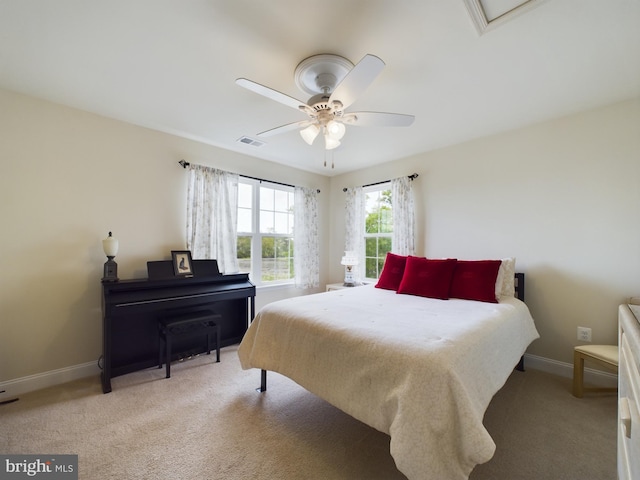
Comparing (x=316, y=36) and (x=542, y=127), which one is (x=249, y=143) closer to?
(x=316, y=36)

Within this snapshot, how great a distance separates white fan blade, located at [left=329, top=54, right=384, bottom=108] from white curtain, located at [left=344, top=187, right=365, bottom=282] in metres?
2.59

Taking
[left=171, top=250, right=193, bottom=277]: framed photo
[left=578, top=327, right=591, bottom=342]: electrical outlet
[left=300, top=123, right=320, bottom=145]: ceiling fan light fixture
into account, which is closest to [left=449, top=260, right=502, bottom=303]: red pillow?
[left=578, top=327, right=591, bottom=342]: electrical outlet

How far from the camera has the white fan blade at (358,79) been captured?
1.33 meters

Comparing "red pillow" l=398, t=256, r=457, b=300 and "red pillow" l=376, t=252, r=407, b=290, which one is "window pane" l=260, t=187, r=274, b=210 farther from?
"red pillow" l=398, t=256, r=457, b=300

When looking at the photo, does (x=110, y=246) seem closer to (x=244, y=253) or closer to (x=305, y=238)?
(x=244, y=253)

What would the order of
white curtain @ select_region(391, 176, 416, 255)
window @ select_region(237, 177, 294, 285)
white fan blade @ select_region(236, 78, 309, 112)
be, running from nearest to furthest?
white fan blade @ select_region(236, 78, 309, 112), white curtain @ select_region(391, 176, 416, 255), window @ select_region(237, 177, 294, 285)

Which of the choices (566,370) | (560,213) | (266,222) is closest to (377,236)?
(266,222)

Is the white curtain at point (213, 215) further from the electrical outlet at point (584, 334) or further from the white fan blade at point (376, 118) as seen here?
the electrical outlet at point (584, 334)

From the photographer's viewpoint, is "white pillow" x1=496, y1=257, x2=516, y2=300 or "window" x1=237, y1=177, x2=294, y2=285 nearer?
"white pillow" x1=496, y1=257, x2=516, y2=300

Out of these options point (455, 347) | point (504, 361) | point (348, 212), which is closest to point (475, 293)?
point (504, 361)

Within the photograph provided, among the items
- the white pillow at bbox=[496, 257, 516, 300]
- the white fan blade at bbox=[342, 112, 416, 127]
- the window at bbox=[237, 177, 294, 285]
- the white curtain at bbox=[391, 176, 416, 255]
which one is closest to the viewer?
the white fan blade at bbox=[342, 112, 416, 127]

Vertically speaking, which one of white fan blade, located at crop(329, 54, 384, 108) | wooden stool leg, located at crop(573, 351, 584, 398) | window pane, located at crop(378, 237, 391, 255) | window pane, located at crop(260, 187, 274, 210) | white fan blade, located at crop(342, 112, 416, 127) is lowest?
wooden stool leg, located at crop(573, 351, 584, 398)

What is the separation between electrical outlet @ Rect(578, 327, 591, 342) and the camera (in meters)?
2.38

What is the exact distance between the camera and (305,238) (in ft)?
13.8
